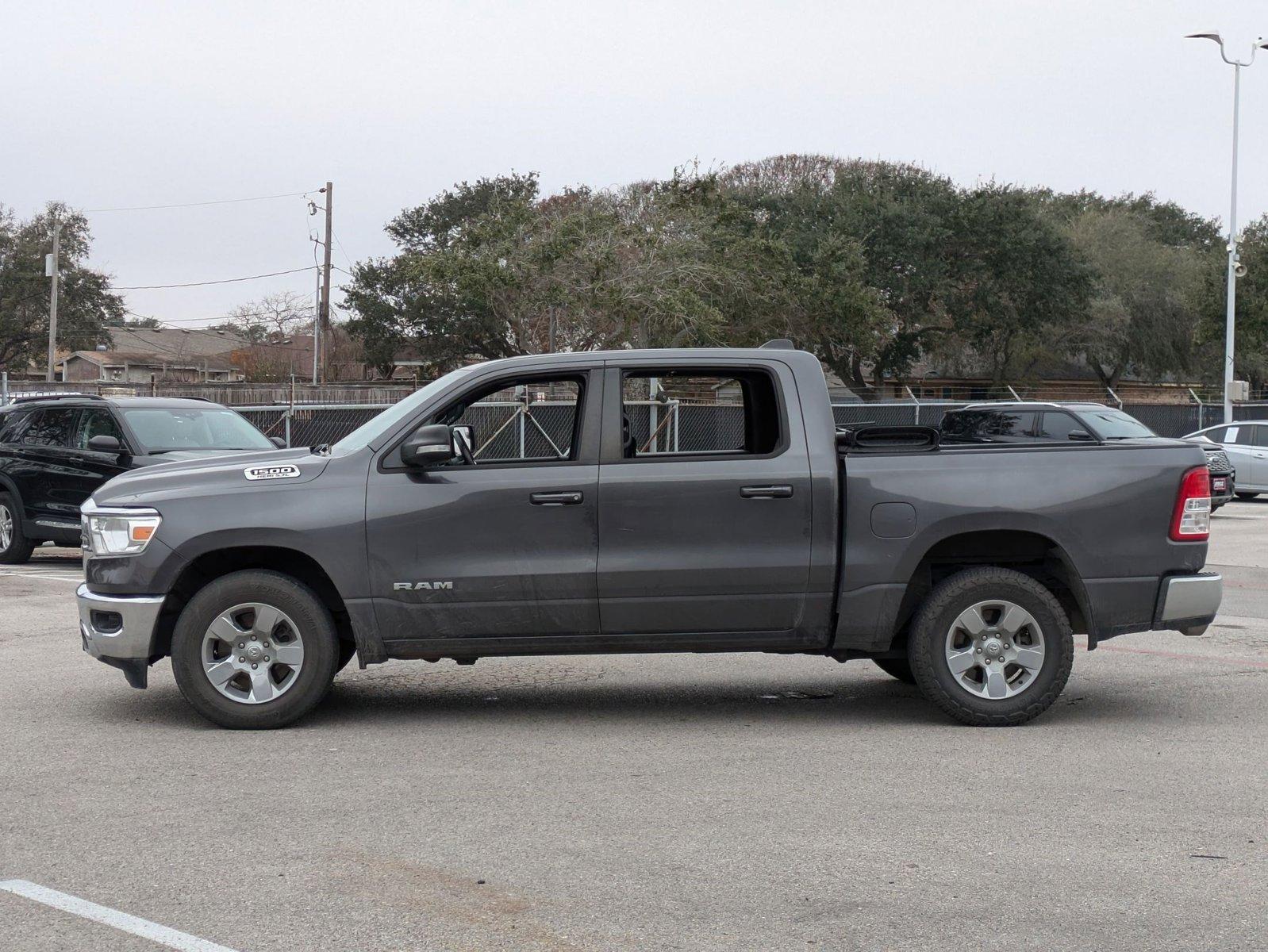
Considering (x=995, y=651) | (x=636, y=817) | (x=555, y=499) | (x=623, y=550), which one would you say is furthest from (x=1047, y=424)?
(x=636, y=817)

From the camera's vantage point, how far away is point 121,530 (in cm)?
707

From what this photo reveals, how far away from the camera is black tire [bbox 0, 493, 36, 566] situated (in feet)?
51.5

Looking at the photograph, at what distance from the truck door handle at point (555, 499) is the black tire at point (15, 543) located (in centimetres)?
1085

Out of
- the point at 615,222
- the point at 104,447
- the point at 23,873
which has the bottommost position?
the point at 23,873

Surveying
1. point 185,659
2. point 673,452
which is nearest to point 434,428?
point 673,452

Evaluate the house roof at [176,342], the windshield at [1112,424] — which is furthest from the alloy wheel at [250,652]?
the house roof at [176,342]

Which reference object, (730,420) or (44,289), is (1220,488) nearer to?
(730,420)

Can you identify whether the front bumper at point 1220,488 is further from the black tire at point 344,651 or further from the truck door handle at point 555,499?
the black tire at point 344,651

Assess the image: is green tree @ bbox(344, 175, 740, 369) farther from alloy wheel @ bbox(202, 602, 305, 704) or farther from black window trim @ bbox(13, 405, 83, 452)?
alloy wheel @ bbox(202, 602, 305, 704)

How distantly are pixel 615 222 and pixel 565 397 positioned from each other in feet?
101

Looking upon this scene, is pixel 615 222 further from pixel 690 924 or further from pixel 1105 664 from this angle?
pixel 690 924

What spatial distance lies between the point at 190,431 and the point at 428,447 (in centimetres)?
954

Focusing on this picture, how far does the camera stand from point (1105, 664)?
9.22m

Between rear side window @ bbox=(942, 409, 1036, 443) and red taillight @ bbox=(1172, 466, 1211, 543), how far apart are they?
9.76 m
